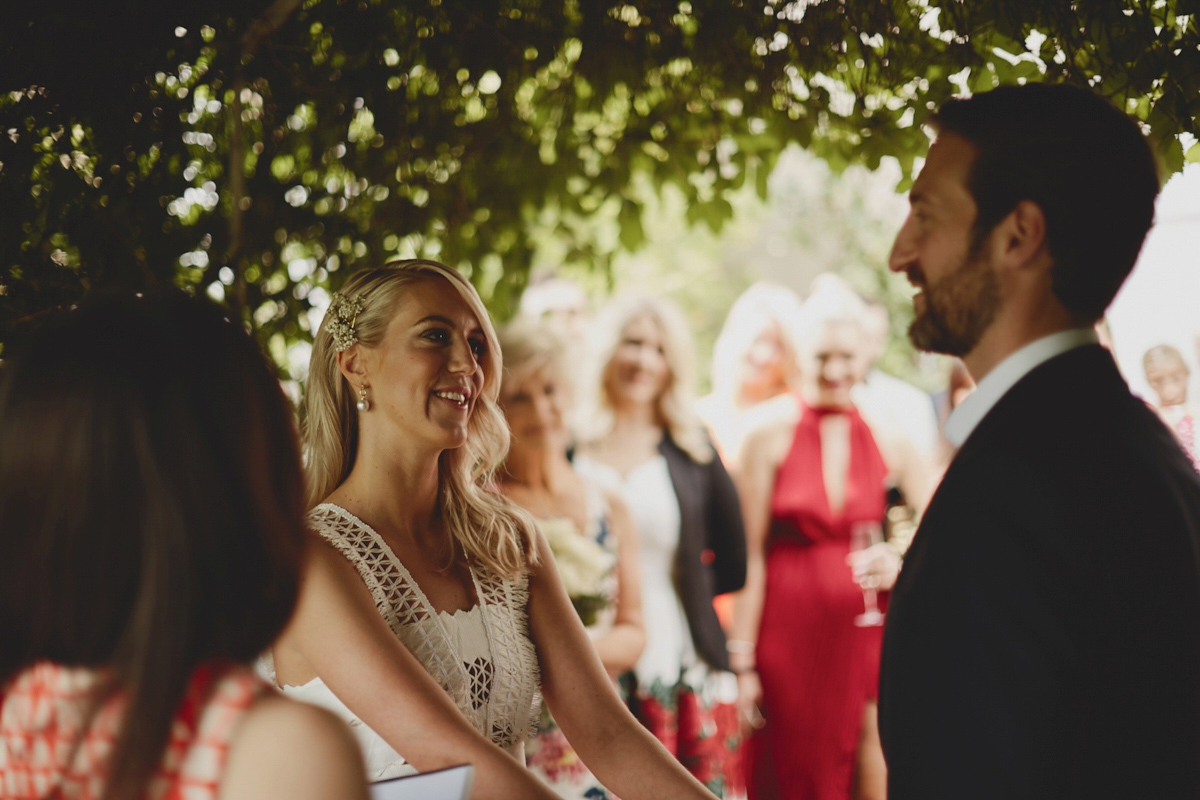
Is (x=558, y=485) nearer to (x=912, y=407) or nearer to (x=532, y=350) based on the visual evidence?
(x=532, y=350)

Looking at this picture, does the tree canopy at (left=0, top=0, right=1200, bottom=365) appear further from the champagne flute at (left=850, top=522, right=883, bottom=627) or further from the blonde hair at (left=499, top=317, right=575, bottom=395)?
the champagne flute at (left=850, top=522, right=883, bottom=627)

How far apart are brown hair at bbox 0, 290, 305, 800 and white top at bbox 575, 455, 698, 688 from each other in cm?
314

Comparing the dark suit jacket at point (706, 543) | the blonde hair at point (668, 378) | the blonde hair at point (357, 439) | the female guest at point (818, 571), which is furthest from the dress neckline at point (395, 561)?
the female guest at point (818, 571)

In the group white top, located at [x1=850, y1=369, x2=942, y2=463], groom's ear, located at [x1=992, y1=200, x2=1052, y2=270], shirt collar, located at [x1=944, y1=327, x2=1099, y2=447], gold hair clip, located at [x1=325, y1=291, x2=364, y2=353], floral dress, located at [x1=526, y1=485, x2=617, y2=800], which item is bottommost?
floral dress, located at [x1=526, y1=485, x2=617, y2=800]

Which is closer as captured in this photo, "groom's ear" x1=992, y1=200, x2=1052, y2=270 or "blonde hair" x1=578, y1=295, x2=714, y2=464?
"groom's ear" x1=992, y1=200, x2=1052, y2=270

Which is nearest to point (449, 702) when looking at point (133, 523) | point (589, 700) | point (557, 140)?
point (589, 700)

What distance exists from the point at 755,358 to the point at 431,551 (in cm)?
368

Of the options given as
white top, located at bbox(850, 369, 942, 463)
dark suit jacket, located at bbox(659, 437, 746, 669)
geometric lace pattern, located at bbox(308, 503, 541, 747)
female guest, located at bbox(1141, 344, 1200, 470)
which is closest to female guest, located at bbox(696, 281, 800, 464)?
dark suit jacket, located at bbox(659, 437, 746, 669)

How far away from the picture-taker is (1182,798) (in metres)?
1.29

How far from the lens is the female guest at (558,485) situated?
3.73 m

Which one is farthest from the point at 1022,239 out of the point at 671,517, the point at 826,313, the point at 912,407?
the point at 912,407

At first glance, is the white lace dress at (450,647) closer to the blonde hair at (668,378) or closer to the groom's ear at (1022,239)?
the groom's ear at (1022,239)

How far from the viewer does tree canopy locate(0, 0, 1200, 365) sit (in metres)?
2.00

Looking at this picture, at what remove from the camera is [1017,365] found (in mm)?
1461
